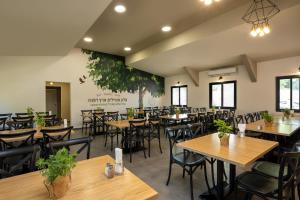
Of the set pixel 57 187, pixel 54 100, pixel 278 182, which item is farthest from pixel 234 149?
pixel 54 100

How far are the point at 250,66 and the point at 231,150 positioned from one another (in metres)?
4.89

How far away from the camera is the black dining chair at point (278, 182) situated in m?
1.56

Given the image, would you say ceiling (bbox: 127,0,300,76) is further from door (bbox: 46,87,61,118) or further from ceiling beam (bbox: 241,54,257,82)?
door (bbox: 46,87,61,118)

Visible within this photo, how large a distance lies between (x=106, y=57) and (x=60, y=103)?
11.7ft

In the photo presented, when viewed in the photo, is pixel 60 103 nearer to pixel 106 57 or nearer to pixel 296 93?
pixel 106 57

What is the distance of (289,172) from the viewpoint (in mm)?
1696

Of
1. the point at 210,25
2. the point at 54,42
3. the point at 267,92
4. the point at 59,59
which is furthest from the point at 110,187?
the point at 59,59

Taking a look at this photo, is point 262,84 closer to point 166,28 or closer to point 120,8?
point 166,28

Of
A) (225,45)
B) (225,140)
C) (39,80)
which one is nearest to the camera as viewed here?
(225,140)

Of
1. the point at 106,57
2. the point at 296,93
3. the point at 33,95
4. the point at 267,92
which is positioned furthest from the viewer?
the point at 106,57

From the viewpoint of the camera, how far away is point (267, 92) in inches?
236

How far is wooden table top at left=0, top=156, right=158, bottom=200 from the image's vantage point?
1.11 m


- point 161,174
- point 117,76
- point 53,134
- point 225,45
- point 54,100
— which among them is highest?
point 225,45

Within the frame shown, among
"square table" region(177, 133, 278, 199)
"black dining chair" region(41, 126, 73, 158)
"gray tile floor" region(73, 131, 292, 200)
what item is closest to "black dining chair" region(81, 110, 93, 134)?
"gray tile floor" region(73, 131, 292, 200)
